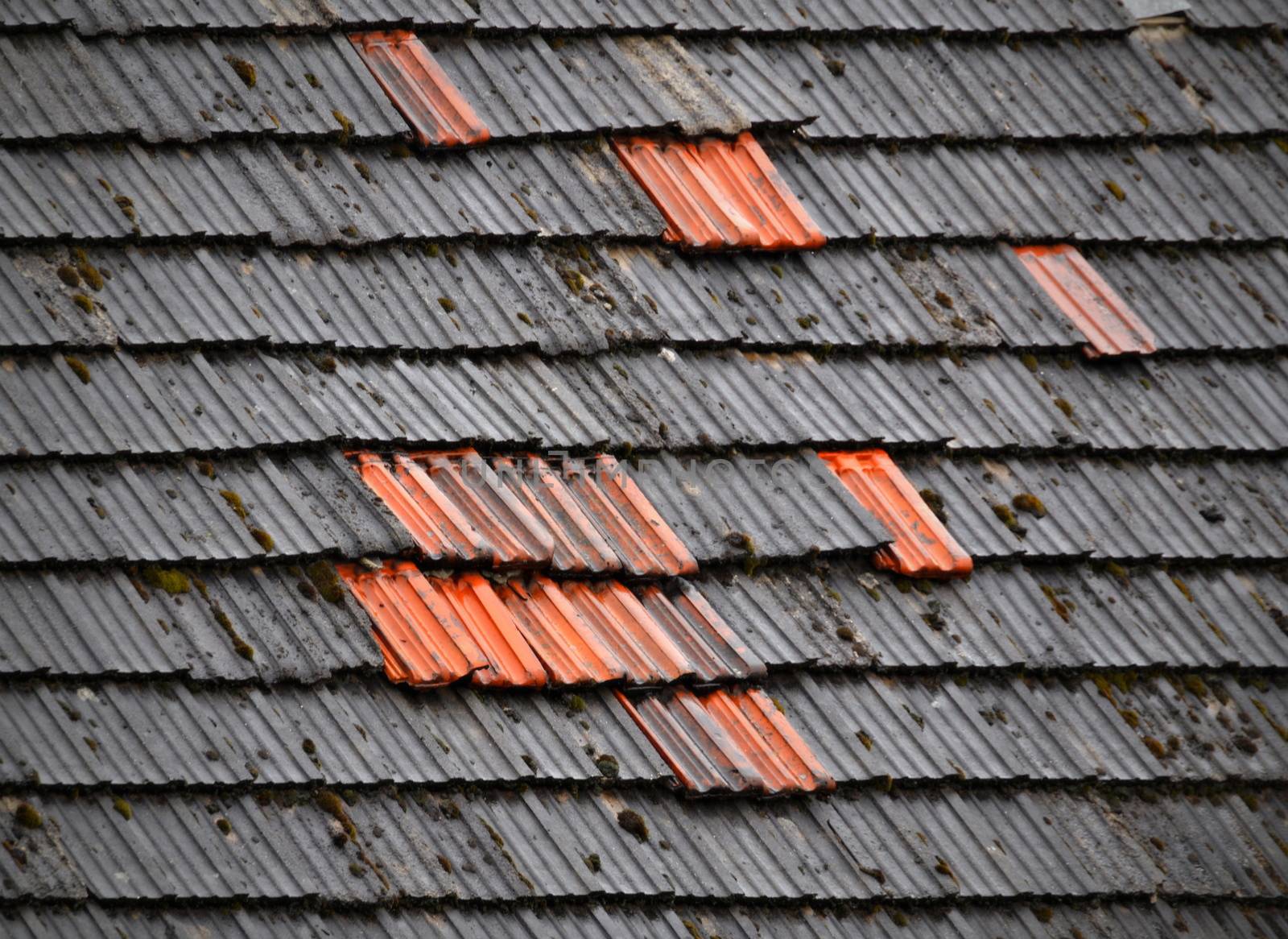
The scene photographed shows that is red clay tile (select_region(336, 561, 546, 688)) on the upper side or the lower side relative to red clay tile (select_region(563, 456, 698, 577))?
lower

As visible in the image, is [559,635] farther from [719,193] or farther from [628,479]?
[719,193]

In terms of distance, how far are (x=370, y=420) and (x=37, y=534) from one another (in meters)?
1.22

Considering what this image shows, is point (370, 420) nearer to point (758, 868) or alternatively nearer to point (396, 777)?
point (396, 777)

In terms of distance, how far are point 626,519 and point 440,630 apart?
90 centimetres

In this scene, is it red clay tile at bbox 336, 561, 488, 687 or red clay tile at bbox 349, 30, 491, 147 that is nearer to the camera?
red clay tile at bbox 336, 561, 488, 687

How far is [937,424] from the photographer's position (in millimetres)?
8422

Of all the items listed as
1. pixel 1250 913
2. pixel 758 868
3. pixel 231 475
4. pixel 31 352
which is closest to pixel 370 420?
pixel 231 475

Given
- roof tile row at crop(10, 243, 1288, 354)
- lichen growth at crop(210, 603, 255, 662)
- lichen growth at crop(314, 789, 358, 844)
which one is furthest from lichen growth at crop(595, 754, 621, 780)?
roof tile row at crop(10, 243, 1288, 354)

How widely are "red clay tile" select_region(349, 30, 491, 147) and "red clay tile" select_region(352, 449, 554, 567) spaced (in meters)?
1.39

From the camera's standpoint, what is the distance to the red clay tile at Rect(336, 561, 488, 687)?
22.5 ft

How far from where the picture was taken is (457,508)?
7.23 metres

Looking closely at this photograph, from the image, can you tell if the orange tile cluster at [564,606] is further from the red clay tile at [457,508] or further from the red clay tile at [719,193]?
the red clay tile at [719,193]

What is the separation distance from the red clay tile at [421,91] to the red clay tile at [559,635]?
1.82 m

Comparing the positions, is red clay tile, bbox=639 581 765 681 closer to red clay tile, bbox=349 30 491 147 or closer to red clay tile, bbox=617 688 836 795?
red clay tile, bbox=617 688 836 795
